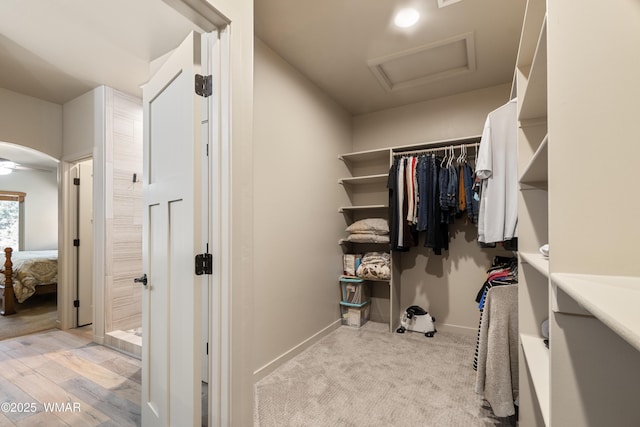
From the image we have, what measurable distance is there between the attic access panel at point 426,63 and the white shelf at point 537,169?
1419 mm

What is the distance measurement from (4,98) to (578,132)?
15.3 feet

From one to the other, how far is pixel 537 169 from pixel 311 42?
187cm

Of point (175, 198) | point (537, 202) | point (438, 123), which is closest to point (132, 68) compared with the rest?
point (175, 198)

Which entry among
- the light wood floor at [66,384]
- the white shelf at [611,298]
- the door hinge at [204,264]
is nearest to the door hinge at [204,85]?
the door hinge at [204,264]

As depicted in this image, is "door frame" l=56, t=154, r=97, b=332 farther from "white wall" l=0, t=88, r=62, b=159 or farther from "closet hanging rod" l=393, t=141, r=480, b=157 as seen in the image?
"closet hanging rod" l=393, t=141, r=480, b=157

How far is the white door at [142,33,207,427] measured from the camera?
1.25 m

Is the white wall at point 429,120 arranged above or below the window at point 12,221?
above

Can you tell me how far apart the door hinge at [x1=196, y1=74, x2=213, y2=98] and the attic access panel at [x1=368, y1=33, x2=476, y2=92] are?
177 cm

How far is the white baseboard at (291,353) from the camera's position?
218cm

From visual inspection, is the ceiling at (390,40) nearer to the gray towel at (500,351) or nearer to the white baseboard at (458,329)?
the gray towel at (500,351)

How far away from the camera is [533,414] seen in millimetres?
1376

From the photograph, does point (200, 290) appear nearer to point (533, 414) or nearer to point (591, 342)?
point (591, 342)

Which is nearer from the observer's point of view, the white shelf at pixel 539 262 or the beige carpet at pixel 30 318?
the white shelf at pixel 539 262

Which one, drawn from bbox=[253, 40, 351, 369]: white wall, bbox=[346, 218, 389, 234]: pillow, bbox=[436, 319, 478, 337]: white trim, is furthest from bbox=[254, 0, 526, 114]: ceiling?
bbox=[436, 319, 478, 337]: white trim
